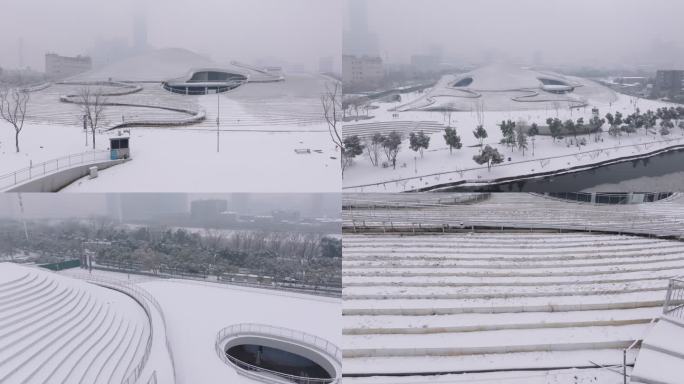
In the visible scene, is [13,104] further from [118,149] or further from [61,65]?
[118,149]

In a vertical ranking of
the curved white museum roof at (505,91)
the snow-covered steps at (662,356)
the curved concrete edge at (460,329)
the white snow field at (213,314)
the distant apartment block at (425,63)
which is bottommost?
the white snow field at (213,314)

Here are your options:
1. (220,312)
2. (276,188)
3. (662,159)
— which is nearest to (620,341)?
(276,188)

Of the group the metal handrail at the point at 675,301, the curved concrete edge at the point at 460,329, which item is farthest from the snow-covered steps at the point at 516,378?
the metal handrail at the point at 675,301

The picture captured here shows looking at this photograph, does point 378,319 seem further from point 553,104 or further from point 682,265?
point 553,104

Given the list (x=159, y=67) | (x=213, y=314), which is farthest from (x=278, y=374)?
(x=159, y=67)

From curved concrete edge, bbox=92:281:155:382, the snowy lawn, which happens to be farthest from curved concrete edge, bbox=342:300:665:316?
the snowy lawn

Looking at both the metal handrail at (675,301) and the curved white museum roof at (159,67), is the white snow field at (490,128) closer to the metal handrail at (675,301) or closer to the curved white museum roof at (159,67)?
the curved white museum roof at (159,67)
